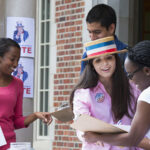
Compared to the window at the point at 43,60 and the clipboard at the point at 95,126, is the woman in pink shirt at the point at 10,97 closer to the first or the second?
the clipboard at the point at 95,126

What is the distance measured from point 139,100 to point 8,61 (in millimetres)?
1824

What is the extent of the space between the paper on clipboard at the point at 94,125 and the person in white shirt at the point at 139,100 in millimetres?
42

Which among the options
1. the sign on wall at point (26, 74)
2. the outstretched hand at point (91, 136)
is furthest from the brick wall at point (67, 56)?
the outstretched hand at point (91, 136)

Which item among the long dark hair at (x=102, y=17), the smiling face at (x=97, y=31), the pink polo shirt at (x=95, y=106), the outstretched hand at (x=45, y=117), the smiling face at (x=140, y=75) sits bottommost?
the outstretched hand at (x=45, y=117)

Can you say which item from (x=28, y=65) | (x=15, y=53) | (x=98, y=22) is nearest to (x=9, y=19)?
(x=28, y=65)

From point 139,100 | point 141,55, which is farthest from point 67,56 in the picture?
point 139,100

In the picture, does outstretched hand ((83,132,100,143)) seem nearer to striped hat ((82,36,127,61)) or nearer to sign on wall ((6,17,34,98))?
striped hat ((82,36,127,61))

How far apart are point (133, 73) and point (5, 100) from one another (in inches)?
65.8

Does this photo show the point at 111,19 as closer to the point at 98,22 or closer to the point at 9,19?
the point at 98,22

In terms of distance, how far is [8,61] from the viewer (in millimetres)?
4625

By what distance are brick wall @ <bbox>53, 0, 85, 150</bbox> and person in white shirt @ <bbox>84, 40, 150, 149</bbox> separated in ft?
13.3

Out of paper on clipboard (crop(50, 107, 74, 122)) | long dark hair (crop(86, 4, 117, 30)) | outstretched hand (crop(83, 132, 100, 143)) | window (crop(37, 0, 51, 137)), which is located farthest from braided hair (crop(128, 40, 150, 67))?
window (crop(37, 0, 51, 137))

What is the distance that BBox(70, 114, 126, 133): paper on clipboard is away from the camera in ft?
10.6

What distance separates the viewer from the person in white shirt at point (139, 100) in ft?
10.0
